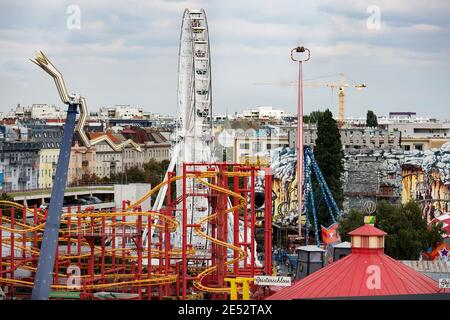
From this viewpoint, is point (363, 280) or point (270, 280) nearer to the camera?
point (270, 280)

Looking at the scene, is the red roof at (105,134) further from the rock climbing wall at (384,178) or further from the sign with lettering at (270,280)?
the sign with lettering at (270,280)

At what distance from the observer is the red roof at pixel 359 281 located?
24.3 m

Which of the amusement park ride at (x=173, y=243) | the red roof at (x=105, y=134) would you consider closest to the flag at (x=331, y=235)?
the amusement park ride at (x=173, y=243)

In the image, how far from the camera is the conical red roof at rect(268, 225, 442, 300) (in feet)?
79.7

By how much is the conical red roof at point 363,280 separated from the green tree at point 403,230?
2101 cm

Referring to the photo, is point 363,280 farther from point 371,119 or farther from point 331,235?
point 371,119

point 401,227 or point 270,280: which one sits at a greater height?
point 270,280

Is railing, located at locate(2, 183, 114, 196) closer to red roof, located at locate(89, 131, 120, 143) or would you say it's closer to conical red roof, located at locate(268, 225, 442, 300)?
red roof, located at locate(89, 131, 120, 143)

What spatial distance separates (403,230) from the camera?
48.9m

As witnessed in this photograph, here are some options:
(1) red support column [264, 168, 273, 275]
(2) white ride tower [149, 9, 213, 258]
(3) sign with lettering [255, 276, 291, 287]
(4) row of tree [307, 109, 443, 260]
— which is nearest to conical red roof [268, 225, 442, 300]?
(3) sign with lettering [255, 276, 291, 287]

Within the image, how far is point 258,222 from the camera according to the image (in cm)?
6312

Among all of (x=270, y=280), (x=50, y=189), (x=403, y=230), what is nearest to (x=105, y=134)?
(x=50, y=189)

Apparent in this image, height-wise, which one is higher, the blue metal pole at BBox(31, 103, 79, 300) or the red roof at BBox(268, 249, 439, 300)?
the blue metal pole at BBox(31, 103, 79, 300)

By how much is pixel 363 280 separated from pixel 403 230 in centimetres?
2398
